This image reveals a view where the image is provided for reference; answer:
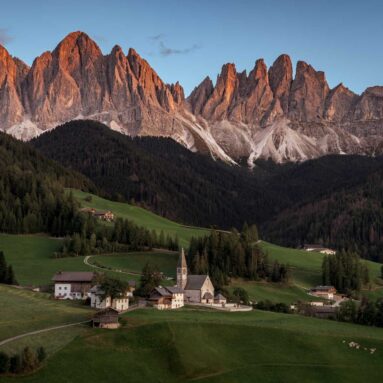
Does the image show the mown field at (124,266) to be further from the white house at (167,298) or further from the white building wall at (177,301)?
the white building wall at (177,301)

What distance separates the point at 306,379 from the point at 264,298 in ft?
200

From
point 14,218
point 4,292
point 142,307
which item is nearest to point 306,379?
point 142,307

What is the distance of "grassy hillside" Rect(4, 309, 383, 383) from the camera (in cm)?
8200

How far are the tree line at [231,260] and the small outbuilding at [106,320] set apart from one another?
60129mm

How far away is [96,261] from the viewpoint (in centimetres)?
16450

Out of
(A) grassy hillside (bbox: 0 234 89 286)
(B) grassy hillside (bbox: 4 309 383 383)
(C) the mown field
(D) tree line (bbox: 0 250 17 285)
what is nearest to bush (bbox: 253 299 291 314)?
(C) the mown field

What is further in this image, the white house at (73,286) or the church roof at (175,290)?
the white house at (73,286)

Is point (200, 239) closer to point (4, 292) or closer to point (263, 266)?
point (263, 266)

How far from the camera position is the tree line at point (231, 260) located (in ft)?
526

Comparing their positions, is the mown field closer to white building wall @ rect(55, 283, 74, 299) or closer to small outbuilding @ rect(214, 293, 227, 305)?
white building wall @ rect(55, 283, 74, 299)

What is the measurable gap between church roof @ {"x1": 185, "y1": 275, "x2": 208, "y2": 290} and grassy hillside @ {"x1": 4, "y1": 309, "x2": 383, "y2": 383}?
29.4 meters

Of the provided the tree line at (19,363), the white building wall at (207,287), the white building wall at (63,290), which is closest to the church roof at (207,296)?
the white building wall at (207,287)

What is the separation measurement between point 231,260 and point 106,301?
57.0 metres

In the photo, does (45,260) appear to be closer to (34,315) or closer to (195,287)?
(195,287)
